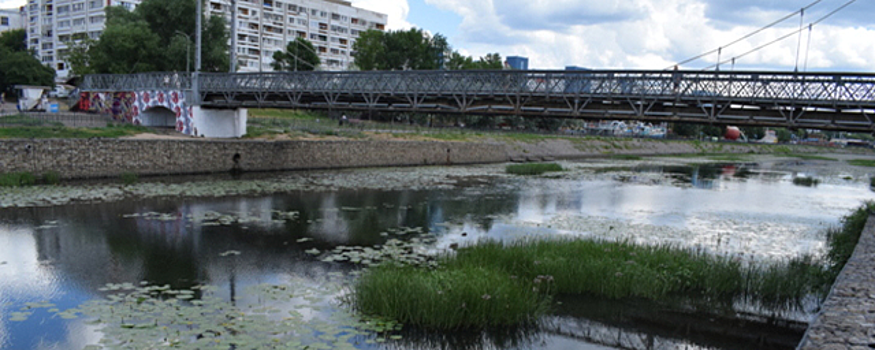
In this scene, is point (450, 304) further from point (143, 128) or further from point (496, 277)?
point (143, 128)

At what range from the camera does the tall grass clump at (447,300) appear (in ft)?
35.7

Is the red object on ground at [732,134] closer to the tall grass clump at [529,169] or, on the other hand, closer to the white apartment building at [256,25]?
the white apartment building at [256,25]

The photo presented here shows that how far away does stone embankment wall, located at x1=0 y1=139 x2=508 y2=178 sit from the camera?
28.4 meters

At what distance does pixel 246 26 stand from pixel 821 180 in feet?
314

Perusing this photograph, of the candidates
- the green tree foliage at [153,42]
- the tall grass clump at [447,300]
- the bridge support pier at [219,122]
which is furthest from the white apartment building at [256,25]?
the tall grass clump at [447,300]

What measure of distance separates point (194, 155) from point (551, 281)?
2750 centimetres

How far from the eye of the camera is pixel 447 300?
1098cm

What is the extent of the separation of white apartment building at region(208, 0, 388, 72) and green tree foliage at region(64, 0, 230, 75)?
40.3 meters

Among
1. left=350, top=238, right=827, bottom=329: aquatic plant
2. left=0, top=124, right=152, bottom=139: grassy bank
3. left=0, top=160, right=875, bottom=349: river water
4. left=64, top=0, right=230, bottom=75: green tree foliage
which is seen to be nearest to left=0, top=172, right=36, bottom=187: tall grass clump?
left=0, top=124, right=152, bottom=139: grassy bank

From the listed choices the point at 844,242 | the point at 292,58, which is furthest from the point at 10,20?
the point at 844,242

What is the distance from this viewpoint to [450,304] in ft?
35.9

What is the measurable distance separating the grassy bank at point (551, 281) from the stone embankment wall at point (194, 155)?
22.7 metres

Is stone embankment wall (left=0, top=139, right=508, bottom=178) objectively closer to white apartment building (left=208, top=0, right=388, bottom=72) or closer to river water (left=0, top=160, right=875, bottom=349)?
river water (left=0, top=160, right=875, bottom=349)

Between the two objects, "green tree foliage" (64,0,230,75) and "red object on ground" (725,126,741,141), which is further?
"red object on ground" (725,126,741,141)
